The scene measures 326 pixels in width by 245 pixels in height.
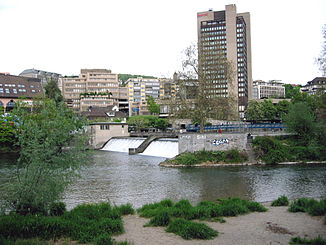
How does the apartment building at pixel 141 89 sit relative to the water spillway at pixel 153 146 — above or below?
above

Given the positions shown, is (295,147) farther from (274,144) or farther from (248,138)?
(248,138)

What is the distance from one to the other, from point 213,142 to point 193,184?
1086 cm

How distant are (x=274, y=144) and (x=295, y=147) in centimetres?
283

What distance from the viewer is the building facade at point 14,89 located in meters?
69.5

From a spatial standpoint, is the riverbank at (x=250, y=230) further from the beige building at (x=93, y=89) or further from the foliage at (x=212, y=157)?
the beige building at (x=93, y=89)

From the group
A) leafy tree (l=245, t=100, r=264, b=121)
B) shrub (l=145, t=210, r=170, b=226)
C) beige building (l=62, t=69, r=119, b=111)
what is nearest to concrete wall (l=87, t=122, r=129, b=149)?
leafy tree (l=245, t=100, r=264, b=121)

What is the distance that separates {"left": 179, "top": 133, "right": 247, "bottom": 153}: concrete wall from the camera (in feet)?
105

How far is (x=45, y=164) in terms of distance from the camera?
34.9 ft

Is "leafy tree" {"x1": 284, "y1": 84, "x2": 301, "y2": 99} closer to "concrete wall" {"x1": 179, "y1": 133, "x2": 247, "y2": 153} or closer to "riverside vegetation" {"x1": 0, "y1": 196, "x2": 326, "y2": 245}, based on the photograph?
"concrete wall" {"x1": 179, "y1": 133, "x2": 247, "y2": 153}

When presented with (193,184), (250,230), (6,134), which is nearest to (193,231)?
(250,230)

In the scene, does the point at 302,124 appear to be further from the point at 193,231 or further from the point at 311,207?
the point at 193,231

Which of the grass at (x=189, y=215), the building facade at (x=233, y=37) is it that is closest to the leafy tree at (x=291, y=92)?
the building facade at (x=233, y=37)

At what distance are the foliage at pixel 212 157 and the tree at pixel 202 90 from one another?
3957 millimetres

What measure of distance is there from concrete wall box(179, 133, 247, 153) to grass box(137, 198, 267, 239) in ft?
59.2
